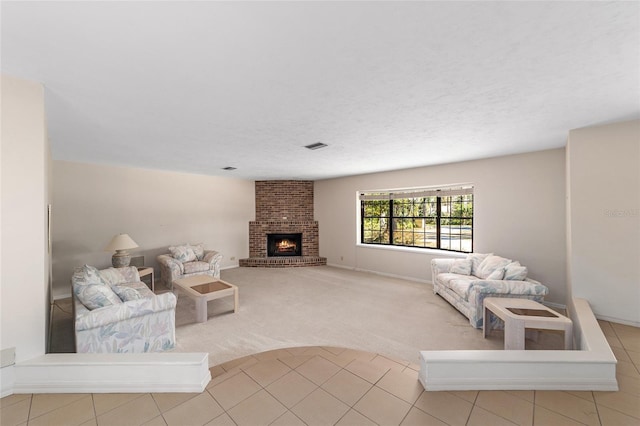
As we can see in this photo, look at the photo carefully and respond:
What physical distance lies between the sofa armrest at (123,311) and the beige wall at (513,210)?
15.5 ft

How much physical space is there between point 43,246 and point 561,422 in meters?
3.88

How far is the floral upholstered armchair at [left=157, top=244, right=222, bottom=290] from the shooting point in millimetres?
5281

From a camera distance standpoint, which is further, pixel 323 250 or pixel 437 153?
pixel 323 250

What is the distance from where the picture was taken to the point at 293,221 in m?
7.79

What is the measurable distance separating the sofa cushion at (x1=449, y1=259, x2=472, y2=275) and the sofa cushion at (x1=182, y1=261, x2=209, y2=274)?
189 inches

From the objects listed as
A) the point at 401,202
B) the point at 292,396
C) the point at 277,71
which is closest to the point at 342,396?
the point at 292,396

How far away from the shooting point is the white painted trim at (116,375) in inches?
79.7

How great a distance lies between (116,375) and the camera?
205cm

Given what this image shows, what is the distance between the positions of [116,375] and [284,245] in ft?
19.1

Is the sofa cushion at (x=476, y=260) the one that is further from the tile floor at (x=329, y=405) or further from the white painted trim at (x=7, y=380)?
the white painted trim at (x=7, y=380)

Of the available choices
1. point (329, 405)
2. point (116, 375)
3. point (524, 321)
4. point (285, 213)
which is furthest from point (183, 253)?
point (524, 321)

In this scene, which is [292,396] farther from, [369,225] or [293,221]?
[293,221]

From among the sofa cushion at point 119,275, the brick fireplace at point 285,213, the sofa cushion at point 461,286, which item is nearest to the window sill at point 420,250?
the sofa cushion at point 461,286

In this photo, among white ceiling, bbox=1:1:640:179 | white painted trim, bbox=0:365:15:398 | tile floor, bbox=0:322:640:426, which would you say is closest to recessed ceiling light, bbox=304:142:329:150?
white ceiling, bbox=1:1:640:179
